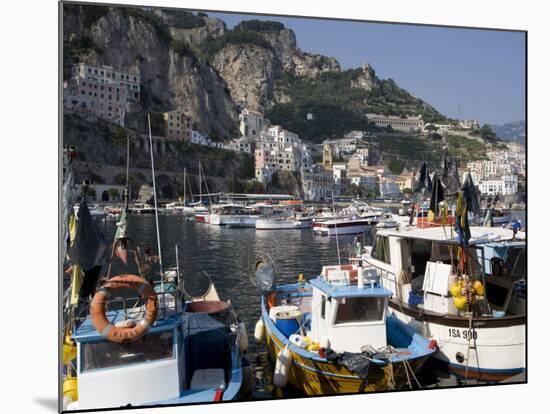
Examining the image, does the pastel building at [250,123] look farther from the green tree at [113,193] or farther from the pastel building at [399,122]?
the green tree at [113,193]

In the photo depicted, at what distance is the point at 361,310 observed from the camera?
5738 millimetres

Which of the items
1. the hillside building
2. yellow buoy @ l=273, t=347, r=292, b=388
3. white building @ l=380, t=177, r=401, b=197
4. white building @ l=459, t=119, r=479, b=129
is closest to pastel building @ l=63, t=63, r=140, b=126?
the hillside building

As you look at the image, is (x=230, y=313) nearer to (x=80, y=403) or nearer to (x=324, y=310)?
(x=324, y=310)

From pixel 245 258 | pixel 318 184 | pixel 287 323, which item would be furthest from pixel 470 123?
pixel 318 184

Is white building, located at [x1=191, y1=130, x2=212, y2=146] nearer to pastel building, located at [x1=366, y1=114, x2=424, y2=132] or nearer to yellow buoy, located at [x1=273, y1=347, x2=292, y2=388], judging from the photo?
pastel building, located at [x1=366, y1=114, x2=424, y2=132]

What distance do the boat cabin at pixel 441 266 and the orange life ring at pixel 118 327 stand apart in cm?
384

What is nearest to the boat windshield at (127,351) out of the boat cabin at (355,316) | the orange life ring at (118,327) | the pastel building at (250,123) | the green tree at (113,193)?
the orange life ring at (118,327)

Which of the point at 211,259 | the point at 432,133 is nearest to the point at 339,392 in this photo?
the point at 211,259

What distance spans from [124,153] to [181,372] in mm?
41227

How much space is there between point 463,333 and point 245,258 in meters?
14.1

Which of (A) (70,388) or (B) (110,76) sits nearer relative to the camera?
(A) (70,388)

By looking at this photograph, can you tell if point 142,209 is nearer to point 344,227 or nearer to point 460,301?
point 344,227

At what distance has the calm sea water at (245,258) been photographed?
23.9 feet

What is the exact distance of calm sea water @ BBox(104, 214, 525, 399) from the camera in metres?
7.29
